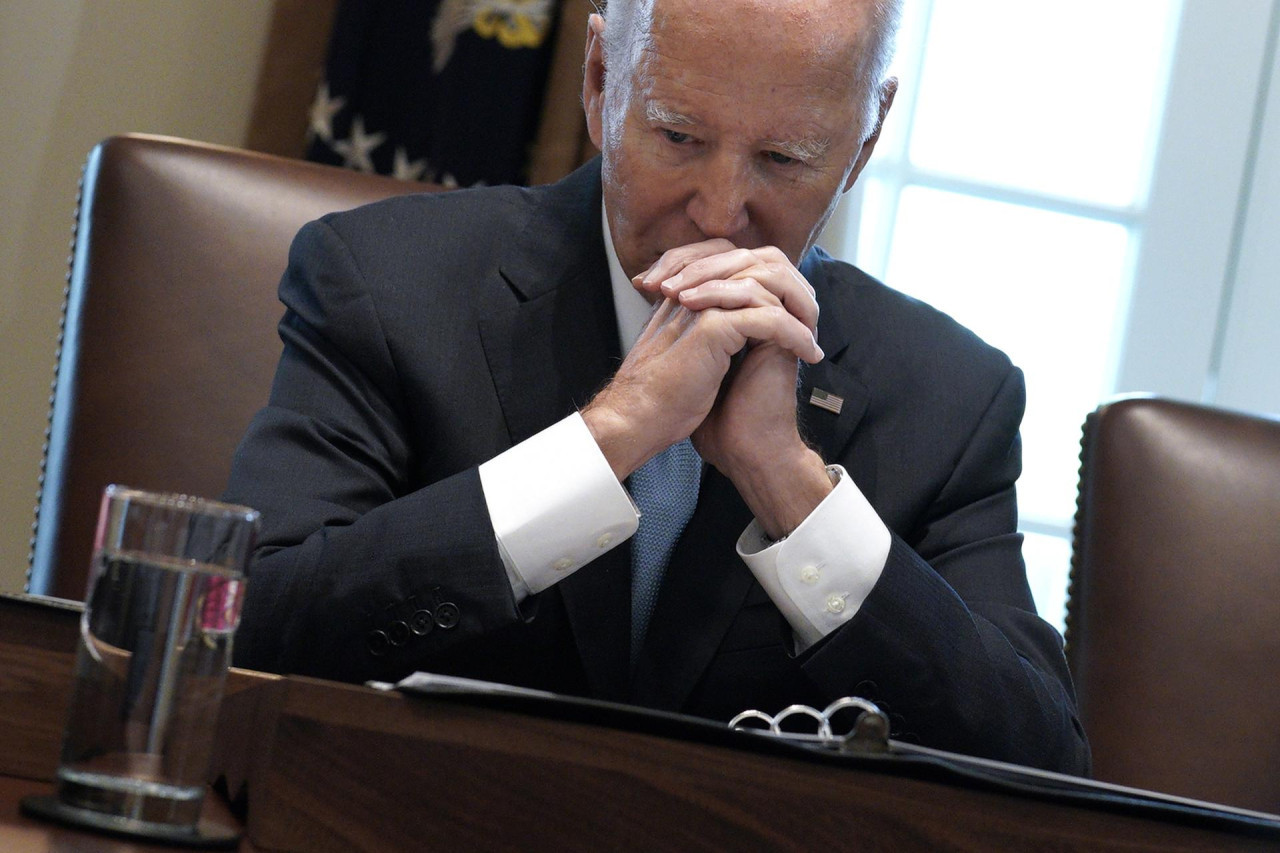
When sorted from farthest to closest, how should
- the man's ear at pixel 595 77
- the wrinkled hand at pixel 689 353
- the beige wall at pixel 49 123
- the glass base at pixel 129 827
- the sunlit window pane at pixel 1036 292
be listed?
the sunlit window pane at pixel 1036 292
the beige wall at pixel 49 123
the man's ear at pixel 595 77
the wrinkled hand at pixel 689 353
the glass base at pixel 129 827

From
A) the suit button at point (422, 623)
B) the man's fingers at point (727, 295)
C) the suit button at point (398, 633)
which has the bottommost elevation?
the suit button at point (398, 633)

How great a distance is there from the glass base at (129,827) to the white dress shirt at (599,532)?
562 mm

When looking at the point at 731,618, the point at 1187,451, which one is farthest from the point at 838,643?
the point at 1187,451

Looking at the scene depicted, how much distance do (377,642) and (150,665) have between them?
1.76 feet

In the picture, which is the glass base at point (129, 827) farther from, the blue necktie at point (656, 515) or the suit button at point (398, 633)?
the blue necktie at point (656, 515)

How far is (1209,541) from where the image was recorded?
1638 mm

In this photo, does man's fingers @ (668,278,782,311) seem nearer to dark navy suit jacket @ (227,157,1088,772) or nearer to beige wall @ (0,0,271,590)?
dark navy suit jacket @ (227,157,1088,772)

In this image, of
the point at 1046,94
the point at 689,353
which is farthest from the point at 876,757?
the point at 1046,94

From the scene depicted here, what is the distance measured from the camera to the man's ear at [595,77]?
1469 millimetres

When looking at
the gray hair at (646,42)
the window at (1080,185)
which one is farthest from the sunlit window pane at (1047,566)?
the gray hair at (646,42)

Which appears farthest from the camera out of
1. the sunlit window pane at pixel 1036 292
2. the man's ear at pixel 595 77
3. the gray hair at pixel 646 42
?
the sunlit window pane at pixel 1036 292

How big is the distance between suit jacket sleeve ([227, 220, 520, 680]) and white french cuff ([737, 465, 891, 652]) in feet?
0.76

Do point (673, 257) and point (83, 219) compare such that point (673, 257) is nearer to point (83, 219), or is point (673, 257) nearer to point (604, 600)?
point (604, 600)

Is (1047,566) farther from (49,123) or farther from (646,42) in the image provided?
(49,123)
